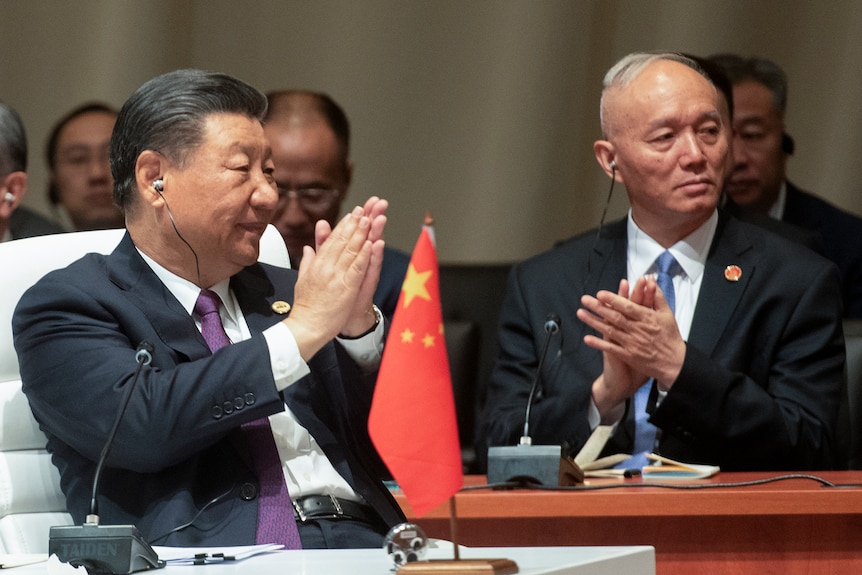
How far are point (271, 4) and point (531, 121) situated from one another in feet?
4.06

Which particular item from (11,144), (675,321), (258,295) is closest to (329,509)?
(258,295)

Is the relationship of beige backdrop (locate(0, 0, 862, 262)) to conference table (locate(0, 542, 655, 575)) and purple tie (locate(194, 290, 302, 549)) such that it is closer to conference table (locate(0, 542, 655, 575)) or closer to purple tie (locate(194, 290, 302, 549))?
purple tie (locate(194, 290, 302, 549))

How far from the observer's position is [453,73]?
600 cm

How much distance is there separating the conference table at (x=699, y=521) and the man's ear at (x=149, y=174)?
784 millimetres

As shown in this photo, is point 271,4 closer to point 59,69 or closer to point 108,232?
point 59,69

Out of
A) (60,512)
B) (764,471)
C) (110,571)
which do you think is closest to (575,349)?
(764,471)

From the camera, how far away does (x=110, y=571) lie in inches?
70.8

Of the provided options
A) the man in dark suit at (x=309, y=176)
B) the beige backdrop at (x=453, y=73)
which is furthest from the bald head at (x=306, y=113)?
the beige backdrop at (x=453, y=73)

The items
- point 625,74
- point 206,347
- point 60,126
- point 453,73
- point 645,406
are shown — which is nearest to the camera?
point 206,347

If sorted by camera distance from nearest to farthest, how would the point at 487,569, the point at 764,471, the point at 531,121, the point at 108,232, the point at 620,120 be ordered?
the point at 487,569 → the point at 108,232 → the point at 764,471 → the point at 620,120 → the point at 531,121

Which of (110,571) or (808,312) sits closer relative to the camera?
(110,571)

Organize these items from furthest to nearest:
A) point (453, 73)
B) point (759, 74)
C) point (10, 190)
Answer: point (453, 73)
point (759, 74)
point (10, 190)

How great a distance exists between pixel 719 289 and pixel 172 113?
134cm

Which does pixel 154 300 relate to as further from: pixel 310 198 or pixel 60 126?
pixel 60 126
